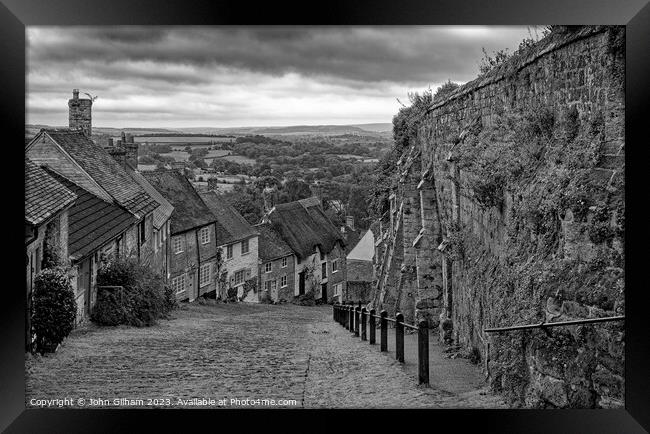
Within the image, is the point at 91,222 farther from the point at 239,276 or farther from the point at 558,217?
the point at 558,217

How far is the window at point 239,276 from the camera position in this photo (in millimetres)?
23061

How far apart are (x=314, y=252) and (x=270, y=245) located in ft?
10.7

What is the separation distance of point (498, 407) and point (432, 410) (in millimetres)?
652

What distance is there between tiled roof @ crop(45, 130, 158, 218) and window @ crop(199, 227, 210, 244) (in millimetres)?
1694

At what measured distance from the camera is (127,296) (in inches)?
550

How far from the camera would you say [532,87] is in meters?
7.67

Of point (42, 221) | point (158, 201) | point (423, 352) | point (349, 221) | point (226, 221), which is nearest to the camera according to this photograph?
point (423, 352)

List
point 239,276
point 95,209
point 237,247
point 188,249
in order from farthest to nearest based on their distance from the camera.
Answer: point 239,276
point 237,247
point 188,249
point 95,209

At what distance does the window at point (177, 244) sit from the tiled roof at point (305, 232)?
134 inches

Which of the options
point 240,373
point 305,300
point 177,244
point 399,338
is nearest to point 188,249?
point 177,244

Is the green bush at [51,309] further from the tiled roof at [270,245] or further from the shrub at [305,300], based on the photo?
the shrub at [305,300]

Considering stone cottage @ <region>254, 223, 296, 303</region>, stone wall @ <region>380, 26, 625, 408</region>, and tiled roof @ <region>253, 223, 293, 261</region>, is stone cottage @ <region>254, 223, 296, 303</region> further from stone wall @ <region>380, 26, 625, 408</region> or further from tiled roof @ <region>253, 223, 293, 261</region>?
stone wall @ <region>380, 26, 625, 408</region>

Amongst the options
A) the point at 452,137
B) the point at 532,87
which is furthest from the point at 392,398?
the point at 452,137

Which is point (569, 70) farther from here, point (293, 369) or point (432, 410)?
point (293, 369)
